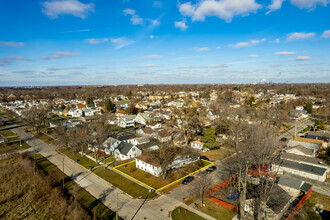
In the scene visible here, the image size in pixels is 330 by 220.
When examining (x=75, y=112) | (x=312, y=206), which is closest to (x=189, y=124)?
(x=312, y=206)

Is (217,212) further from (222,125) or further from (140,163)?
(222,125)

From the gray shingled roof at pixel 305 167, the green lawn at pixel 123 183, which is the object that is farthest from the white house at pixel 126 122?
the gray shingled roof at pixel 305 167

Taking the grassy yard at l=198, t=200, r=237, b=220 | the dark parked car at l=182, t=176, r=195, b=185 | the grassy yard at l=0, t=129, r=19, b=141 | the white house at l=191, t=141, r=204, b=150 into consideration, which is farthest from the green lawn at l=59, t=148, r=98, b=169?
the white house at l=191, t=141, r=204, b=150

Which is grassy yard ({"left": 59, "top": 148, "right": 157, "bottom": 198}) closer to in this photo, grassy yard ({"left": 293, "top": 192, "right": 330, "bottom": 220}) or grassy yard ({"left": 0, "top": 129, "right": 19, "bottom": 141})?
grassy yard ({"left": 293, "top": 192, "right": 330, "bottom": 220})

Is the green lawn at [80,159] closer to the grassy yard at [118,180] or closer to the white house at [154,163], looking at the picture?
the grassy yard at [118,180]

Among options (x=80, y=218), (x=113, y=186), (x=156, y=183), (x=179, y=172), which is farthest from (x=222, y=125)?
(x=80, y=218)

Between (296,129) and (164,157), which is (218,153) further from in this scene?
(296,129)
